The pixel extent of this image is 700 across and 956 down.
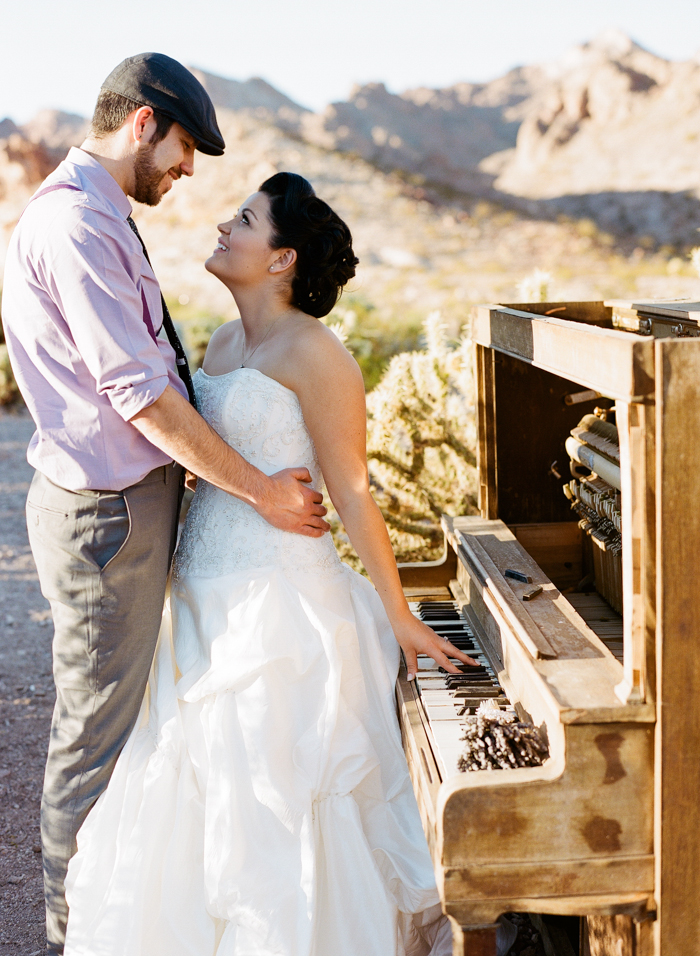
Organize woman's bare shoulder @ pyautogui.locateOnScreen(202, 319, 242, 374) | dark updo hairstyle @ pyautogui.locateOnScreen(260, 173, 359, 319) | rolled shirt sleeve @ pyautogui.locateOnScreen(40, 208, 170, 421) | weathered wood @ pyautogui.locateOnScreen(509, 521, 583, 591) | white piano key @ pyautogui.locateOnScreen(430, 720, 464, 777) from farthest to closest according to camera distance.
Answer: weathered wood @ pyautogui.locateOnScreen(509, 521, 583, 591) < woman's bare shoulder @ pyautogui.locateOnScreen(202, 319, 242, 374) < dark updo hairstyle @ pyautogui.locateOnScreen(260, 173, 359, 319) < rolled shirt sleeve @ pyautogui.locateOnScreen(40, 208, 170, 421) < white piano key @ pyautogui.locateOnScreen(430, 720, 464, 777)

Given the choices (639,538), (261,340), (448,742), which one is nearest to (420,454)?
(261,340)

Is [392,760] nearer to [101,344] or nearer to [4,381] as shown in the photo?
[101,344]

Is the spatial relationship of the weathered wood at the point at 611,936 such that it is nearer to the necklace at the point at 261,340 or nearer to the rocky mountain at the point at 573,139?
the necklace at the point at 261,340

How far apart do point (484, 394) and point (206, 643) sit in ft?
4.87

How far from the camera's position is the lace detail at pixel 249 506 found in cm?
268

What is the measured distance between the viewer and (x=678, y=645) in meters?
1.66

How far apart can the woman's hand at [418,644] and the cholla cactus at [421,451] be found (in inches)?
104

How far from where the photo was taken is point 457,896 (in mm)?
1744

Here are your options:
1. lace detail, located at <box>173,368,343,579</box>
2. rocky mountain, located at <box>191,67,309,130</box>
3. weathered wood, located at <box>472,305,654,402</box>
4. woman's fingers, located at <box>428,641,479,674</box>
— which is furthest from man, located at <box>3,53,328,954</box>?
rocky mountain, located at <box>191,67,309,130</box>

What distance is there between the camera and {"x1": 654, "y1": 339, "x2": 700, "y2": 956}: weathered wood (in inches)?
62.4

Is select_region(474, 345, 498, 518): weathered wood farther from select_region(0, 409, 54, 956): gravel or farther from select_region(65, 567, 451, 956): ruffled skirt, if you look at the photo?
select_region(0, 409, 54, 956): gravel

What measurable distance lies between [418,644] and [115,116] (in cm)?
178

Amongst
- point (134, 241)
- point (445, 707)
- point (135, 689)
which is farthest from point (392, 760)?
point (134, 241)

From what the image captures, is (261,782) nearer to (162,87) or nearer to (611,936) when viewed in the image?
(611,936)
